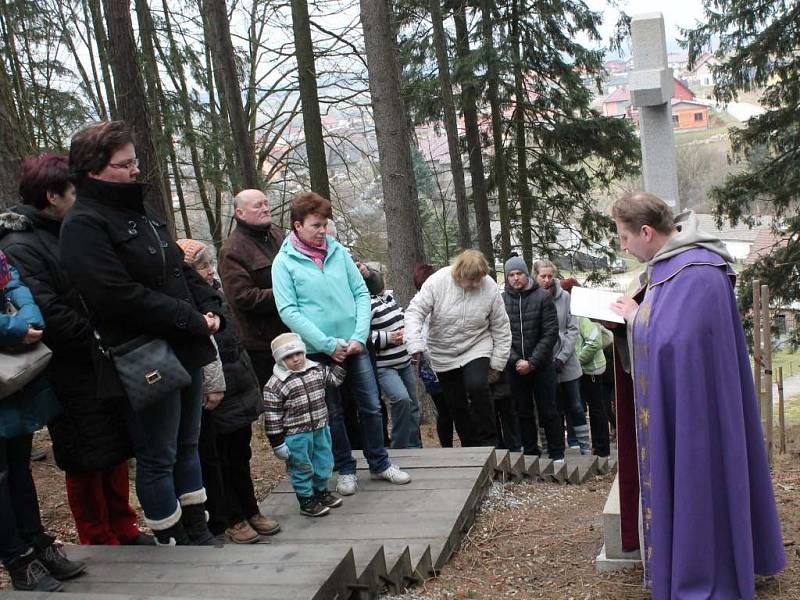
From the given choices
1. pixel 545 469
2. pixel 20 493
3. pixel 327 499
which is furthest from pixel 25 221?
pixel 545 469

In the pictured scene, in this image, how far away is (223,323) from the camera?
14.9ft

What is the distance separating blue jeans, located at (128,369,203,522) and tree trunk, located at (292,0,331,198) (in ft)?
27.9

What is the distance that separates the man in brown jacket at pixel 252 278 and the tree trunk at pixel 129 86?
11.5 ft

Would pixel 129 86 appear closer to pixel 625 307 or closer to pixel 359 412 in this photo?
pixel 359 412

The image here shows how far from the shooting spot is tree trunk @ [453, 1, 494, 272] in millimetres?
18484

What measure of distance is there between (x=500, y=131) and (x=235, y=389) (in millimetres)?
15870

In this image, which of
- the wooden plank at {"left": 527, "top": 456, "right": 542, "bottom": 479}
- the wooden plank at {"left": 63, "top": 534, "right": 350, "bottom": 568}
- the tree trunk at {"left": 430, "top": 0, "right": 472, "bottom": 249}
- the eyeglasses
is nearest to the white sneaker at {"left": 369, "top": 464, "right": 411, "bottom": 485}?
the wooden plank at {"left": 527, "top": 456, "right": 542, "bottom": 479}

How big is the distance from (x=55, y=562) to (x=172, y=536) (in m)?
0.58

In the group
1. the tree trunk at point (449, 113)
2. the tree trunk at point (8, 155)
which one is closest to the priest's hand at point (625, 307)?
the tree trunk at point (8, 155)

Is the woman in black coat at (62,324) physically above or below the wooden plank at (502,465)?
above

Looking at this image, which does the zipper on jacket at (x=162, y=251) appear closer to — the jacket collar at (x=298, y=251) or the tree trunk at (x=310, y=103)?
the jacket collar at (x=298, y=251)

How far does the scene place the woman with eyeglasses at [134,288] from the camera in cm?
374

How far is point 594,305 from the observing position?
14.1ft

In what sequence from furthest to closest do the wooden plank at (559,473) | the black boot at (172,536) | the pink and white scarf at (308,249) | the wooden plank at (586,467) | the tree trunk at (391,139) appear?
the tree trunk at (391,139)
the wooden plank at (586,467)
the wooden plank at (559,473)
the pink and white scarf at (308,249)
the black boot at (172,536)
